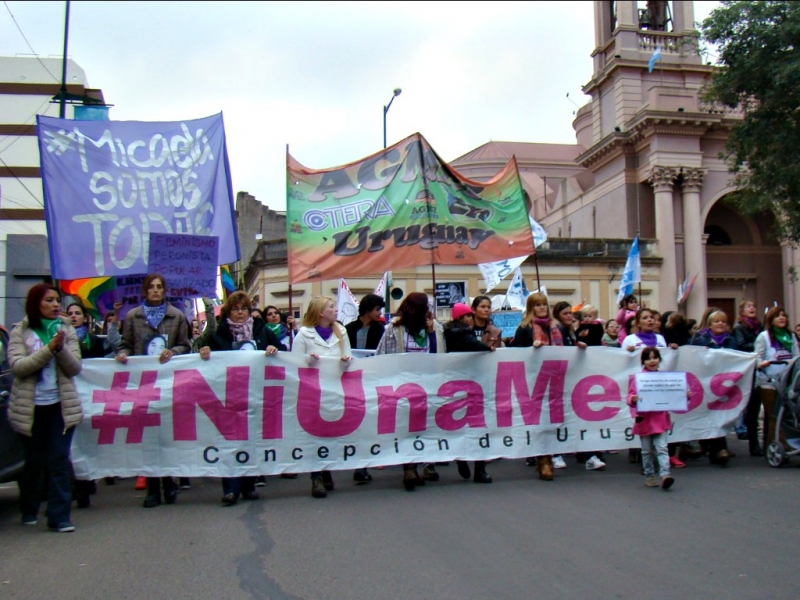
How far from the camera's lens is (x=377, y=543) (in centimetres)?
559

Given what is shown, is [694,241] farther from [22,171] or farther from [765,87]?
[22,171]

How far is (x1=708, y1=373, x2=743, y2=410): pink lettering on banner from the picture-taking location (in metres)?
9.14

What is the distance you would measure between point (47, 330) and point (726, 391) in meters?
Result: 7.10

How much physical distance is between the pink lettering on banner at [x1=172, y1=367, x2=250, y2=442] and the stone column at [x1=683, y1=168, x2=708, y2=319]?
29.6 m

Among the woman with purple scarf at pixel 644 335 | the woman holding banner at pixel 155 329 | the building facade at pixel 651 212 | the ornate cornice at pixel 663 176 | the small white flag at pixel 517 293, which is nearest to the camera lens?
the woman holding banner at pixel 155 329

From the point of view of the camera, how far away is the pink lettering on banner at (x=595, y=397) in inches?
342

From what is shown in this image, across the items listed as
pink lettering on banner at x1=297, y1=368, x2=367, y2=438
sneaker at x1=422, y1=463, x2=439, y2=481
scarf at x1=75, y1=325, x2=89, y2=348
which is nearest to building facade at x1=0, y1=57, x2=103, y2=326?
scarf at x1=75, y1=325, x2=89, y2=348

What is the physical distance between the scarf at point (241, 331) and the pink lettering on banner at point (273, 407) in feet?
1.20

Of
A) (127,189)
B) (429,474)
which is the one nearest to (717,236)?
(429,474)

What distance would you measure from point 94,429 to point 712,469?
627 centimetres

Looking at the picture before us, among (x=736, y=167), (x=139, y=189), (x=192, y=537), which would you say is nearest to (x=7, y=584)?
(x=192, y=537)

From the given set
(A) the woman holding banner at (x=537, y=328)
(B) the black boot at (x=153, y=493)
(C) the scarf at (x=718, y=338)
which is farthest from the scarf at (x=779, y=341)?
(B) the black boot at (x=153, y=493)

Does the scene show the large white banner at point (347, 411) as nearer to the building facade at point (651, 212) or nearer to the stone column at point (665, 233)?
the building facade at point (651, 212)

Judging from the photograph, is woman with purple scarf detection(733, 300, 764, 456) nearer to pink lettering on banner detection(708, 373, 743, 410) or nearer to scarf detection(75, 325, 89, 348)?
pink lettering on banner detection(708, 373, 743, 410)
